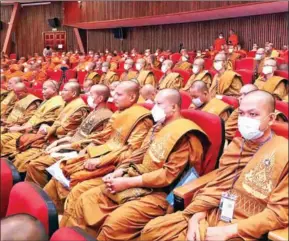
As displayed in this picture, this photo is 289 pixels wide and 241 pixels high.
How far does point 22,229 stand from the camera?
0.82 m

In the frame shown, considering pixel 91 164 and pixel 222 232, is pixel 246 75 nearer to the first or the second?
pixel 91 164

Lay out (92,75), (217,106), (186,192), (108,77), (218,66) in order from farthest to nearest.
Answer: (92,75)
(108,77)
(218,66)
(217,106)
(186,192)

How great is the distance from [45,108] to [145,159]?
1.11m

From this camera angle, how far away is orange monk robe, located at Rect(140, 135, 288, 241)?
1.05 m

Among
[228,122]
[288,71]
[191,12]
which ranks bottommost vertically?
[228,122]

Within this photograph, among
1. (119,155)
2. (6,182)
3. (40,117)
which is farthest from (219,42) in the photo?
(6,182)

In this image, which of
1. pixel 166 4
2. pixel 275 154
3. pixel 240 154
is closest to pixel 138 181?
pixel 240 154

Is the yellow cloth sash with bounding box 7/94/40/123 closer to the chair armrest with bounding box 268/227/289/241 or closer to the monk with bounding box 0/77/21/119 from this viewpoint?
the monk with bounding box 0/77/21/119

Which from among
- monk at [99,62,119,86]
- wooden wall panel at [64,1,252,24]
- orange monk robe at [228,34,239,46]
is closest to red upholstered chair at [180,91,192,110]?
monk at [99,62,119,86]

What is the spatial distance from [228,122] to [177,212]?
0.98 m

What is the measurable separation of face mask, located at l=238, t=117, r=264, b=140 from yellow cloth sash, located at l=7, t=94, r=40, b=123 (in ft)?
3.80

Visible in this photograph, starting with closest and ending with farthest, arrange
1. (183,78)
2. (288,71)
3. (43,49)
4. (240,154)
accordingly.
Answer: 1. (288,71)
2. (240,154)
3. (183,78)
4. (43,49)

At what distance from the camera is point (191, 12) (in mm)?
5691

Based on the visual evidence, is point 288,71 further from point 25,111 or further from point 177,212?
point 25,111
